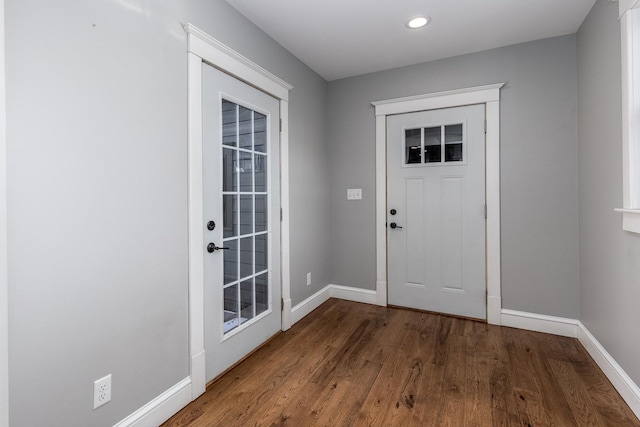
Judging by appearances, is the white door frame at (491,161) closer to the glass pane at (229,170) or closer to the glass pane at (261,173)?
the glass pane at (261,173)

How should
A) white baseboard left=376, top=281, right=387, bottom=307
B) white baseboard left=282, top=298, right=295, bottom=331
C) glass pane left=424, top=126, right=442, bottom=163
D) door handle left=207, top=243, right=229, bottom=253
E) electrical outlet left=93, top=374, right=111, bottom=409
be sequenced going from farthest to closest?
white baseboard left=376, top=281, right=387, bottom=307
glass pane left=424, top=126, right=442, bottom=163
white baseboard left=282, top=298, right=295, bottom=331
door handle left=207, top=243, right=229, bottom=253
electrical outlet left=93, top=374, right=111, bottom=409

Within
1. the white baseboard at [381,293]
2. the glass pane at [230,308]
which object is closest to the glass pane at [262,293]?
the glass pane at [230,308]

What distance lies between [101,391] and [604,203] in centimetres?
309

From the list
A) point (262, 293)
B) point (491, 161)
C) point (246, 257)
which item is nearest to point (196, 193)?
point (246, 257)

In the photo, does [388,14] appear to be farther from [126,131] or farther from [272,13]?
[126,131]

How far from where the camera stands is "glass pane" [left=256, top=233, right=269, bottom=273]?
2.48m

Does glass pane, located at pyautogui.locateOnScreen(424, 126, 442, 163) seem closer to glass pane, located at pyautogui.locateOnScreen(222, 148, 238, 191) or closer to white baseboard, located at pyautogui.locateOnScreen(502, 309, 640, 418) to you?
white baseboard, located at pyautogui.locateOnScreen(502, 309, 640, 418)

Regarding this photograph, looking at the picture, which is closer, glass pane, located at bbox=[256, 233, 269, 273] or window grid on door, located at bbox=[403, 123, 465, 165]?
glass pane, located at bbox=[256, 233, 269, 273]

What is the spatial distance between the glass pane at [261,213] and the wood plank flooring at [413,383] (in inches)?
37.6

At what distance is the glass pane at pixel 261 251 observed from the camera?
2.48 m

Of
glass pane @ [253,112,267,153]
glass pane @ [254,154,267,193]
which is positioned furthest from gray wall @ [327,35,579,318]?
glass pane @ [254,154,267,193]

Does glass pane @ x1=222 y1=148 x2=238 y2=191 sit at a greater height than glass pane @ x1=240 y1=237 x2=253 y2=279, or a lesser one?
greater

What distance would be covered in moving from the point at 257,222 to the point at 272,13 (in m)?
1.55

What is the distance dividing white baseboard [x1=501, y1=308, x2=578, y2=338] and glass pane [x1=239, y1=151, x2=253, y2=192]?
2527 mm
